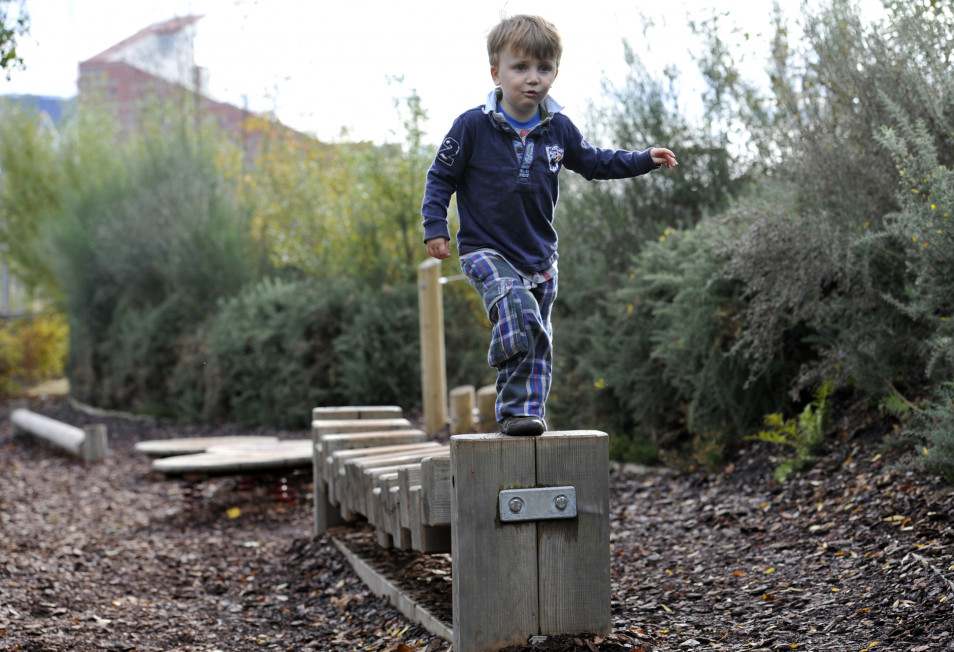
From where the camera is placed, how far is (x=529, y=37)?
2852mm

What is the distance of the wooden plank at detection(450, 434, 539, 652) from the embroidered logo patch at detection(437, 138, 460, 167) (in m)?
0.95

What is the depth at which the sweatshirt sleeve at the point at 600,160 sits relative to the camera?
10.4 feet

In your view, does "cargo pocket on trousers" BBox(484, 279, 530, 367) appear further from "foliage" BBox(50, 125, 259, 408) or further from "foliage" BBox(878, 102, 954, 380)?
"foliage" BBox(50, 125, 259, 408)

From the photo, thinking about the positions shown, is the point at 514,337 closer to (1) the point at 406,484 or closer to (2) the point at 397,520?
(1) the point at 406,484

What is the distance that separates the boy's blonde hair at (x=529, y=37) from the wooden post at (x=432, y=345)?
5759 millimetres

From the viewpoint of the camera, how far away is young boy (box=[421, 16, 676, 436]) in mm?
2908

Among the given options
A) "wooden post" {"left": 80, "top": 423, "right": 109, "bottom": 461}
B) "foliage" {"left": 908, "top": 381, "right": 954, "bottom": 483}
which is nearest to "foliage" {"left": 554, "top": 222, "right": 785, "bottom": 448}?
"foliage" {"left": 908, "top": 381, "right": 954, "bottom": 483}

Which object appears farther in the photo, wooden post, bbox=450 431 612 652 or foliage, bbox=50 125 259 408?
foliage, bbox=50 125 259 408

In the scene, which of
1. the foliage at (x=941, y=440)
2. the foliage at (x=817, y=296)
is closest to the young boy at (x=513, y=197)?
the foliage at (x=941, y=440)

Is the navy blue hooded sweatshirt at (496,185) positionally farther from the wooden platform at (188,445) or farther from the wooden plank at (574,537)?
the wooden platform at (188,445)

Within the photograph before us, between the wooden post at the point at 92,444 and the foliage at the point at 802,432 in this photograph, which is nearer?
the foliage at the point at 802,432

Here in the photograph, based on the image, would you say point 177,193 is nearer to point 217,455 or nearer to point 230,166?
point 230,166

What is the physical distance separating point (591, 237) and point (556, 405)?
153 centimetres

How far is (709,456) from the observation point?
5.81 m
